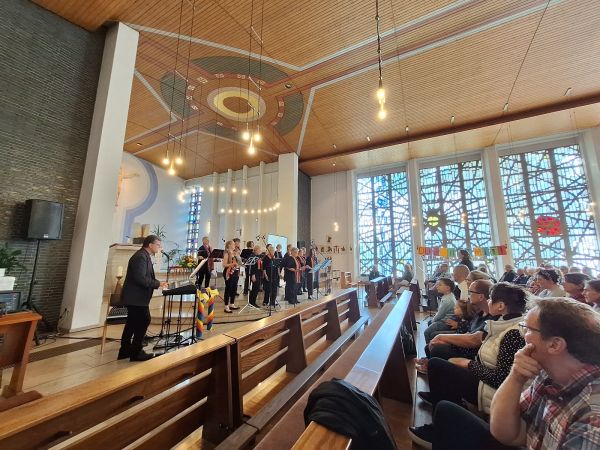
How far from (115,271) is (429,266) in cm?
1015

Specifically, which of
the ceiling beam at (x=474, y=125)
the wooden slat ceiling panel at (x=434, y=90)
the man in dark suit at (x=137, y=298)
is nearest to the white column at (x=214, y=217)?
the ceiling beam at (x=474, y=125)

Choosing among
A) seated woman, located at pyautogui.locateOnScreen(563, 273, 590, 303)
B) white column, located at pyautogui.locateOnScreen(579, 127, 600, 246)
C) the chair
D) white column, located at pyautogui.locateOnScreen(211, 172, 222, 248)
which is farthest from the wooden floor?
white column, located at pyautogui.locateOnScreen(579, 127, 600, 246)

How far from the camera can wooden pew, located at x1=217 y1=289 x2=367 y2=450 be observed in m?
1.16

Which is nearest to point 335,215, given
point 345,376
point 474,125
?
point 474,125

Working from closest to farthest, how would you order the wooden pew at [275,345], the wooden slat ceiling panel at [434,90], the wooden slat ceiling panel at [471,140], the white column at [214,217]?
the wooden pew at [275,345]
the wooden slat ceiling panel at [434,90]
the wooden slat ceiling panel at [471,140]
the white column at [214,217]

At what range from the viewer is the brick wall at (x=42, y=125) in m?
3.54

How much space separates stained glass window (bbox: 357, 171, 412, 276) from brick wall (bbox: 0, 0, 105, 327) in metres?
9.68

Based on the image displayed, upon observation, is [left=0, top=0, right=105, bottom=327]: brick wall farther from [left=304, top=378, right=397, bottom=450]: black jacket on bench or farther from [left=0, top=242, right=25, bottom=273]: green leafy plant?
[left=304, top=378, right=397, bottom=450]: black jacket on bench

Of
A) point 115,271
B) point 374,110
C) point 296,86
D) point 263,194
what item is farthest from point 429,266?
point 115,271

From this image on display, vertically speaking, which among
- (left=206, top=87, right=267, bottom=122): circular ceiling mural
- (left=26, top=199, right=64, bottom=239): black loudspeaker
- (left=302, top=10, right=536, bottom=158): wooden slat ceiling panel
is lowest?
(left=26, top=199, right=64, bottom=239): black loudspeaker

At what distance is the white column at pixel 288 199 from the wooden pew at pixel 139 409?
769 centimetres

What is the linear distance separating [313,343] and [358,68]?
597cm

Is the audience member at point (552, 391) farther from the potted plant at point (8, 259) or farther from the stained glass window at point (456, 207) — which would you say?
the stained glass window at point (456, 207)

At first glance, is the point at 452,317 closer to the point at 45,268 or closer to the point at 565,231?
the point at 45,268
